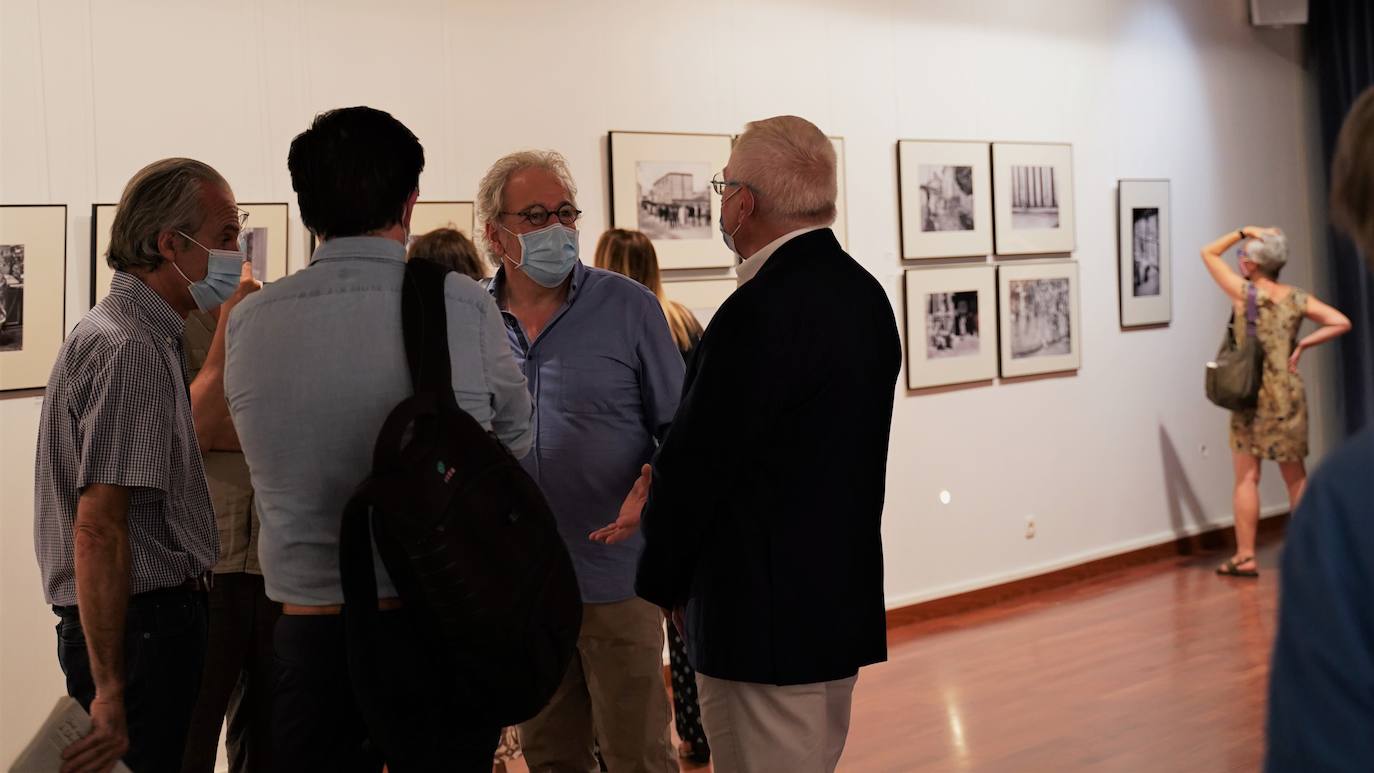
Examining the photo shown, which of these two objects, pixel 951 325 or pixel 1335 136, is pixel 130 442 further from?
pixel 1335 136

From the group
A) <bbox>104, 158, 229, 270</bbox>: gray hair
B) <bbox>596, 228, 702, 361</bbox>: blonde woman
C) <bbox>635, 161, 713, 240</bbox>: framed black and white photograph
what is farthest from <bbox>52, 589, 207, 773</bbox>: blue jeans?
<bbox>635, 161, 713, 240</bbox>: framed black and white photograph

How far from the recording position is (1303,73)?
9.47 metres

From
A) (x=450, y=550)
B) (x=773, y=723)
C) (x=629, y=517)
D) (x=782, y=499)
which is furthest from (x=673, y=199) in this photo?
(x=450, y=550)

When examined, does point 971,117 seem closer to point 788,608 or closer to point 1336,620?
point 788,608

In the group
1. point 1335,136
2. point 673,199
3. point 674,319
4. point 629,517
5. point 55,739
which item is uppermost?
point 1335,136

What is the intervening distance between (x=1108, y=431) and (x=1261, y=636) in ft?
6.66

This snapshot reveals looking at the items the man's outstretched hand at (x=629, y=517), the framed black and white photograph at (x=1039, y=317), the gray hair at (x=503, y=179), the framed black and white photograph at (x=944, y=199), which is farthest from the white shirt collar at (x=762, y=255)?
the framed black and white photograph at (x=1039, y=317)

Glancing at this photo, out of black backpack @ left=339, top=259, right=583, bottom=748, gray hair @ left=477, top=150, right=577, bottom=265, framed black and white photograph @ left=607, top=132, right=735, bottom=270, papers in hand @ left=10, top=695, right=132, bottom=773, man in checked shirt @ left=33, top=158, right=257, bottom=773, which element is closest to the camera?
black backpack @ left=339, top=259, right=583, bottom=748

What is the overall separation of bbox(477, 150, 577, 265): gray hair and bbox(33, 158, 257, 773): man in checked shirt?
0.83 m

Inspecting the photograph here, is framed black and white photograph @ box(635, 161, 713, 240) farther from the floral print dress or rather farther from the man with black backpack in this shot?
the man with black backpack

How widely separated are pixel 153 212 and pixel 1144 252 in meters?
7.03

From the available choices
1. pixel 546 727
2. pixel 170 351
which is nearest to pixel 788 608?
pixel 546 727

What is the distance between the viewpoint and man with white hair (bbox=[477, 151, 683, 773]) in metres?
3.18

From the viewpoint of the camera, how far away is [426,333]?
76.4 inches
